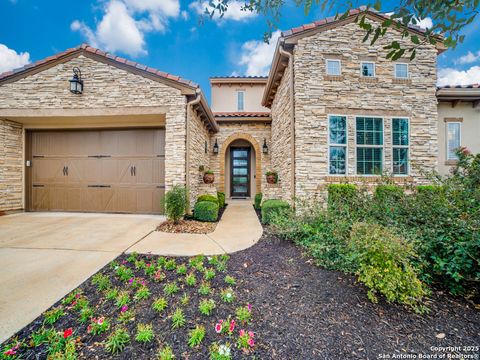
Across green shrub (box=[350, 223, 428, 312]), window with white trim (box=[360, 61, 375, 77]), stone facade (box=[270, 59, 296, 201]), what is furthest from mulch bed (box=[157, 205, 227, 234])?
window with white trim (box=[360, 61, 375, 77])

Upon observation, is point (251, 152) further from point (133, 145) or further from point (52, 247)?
point (52, 247)

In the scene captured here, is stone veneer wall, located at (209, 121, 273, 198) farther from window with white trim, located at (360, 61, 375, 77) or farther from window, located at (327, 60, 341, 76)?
window with white trim, located at (360, 61, 375, 77)

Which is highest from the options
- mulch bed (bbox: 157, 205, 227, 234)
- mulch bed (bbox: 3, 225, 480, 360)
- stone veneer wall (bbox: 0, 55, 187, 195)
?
A: stone veneer wall (bbox: 0, 55, 187, 195)

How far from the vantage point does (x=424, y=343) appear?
5.28 feet

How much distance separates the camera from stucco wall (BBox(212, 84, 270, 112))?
449 inches

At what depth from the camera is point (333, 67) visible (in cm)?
580

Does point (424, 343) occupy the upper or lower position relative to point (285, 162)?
lower

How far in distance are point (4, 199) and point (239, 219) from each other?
23.0ft

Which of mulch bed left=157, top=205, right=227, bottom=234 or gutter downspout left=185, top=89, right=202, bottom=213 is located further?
gutter downspout left=185, top=89, right=202, bottom=213

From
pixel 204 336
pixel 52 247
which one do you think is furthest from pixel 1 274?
pixel 204 336

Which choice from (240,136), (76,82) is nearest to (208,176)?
(240,136)

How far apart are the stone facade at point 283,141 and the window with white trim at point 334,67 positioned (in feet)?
3.72

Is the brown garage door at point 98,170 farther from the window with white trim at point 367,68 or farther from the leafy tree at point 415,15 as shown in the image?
the window with white trim at point 367,68

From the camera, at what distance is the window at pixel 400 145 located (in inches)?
236
